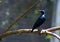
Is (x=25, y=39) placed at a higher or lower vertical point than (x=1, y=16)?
lower

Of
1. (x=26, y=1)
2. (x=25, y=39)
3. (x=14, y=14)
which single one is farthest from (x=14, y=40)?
(x=26, y=1)

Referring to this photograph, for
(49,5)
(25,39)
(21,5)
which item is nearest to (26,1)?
(21,5)

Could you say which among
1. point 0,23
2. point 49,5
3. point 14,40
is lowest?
point 14,40

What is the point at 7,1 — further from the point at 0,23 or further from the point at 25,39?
the point at 25,39

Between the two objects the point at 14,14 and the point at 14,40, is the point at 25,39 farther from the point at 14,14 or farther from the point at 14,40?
the point at 14,14

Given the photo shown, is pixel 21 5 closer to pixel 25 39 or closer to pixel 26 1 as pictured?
pixel 26 1

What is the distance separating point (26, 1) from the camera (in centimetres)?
283

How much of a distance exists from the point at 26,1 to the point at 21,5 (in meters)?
0.08

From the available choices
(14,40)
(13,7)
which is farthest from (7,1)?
(14,40)

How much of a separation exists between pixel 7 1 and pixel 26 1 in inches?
8.7

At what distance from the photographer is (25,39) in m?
2.88

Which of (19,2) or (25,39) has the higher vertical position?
(19,2)

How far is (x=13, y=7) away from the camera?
113 inches

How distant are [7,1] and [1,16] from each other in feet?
0.63
